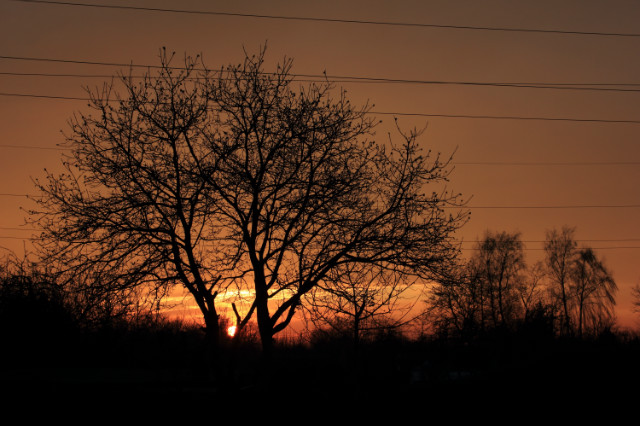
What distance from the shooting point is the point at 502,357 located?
3831cm

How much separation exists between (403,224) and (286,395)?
586 centimetres

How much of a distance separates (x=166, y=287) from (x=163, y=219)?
2051mm

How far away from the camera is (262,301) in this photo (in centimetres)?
1847

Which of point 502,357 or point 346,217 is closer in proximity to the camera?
point 346,217

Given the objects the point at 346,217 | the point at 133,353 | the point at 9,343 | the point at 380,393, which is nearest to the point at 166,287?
the point at 346,217

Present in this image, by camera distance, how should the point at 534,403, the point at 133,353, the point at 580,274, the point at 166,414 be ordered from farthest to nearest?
the point at 580,274 < the point at 133,353 < the point at 534,403 < the point at 166,414

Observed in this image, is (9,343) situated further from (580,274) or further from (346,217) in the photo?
(580,274)

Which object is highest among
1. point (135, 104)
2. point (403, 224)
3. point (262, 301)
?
point (135, 104)

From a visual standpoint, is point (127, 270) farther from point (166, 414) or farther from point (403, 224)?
point (403, 224)

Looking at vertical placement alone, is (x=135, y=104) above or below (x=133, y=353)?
above

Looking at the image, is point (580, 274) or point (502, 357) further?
point (580, 274)

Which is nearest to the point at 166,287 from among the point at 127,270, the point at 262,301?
the point at 127,270

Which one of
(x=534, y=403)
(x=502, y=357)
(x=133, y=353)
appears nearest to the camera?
(x=534, y=403)

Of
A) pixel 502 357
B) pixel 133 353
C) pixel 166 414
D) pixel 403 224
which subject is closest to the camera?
pixel 166 414
